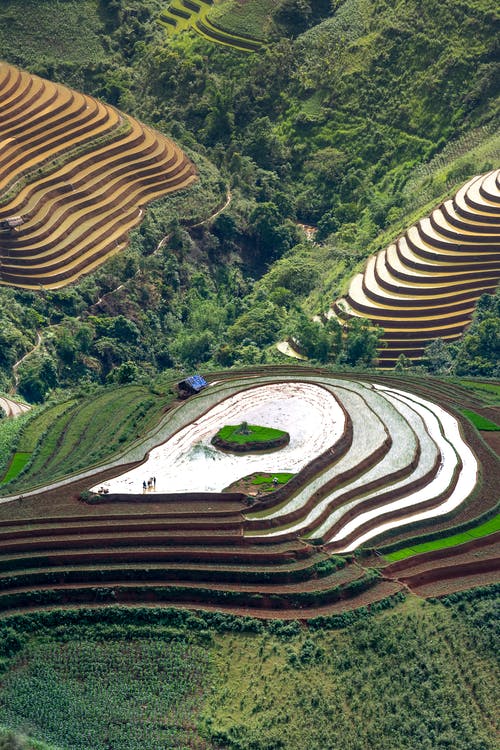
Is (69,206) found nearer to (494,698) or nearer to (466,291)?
(466,291)

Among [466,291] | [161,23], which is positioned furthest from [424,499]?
[161,23]

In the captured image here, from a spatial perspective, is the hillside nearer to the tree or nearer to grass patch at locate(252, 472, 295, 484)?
grass patch at locate(252, 472, 295, 484)

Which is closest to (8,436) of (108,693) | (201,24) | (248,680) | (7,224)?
(7,224)

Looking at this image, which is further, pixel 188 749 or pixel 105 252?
pixel 105 252

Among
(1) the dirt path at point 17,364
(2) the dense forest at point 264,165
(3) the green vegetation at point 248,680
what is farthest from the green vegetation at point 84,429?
(3) the green vegetation at point 248,680

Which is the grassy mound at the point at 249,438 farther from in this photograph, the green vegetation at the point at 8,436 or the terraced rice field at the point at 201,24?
the terraced rice field at the point at 201,24

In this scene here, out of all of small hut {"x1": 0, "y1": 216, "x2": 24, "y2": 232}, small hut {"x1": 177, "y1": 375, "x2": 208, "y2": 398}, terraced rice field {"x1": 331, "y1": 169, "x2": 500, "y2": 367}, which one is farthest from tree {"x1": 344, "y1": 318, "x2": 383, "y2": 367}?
small hut {"x1": 0, "y1": 216, "x2": 24, "y2": 232}
